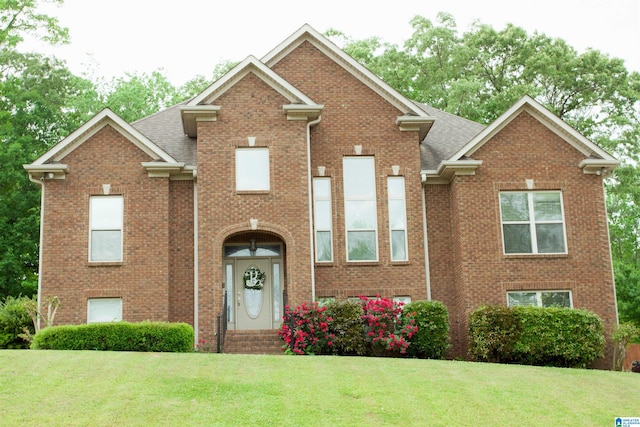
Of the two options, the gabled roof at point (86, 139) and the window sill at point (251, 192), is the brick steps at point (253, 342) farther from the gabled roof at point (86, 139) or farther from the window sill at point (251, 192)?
the gabled roof at point (86, 139)

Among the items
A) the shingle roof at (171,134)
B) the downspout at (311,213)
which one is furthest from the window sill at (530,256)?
the shingle roof at (171,134)

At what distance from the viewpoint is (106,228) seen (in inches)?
863

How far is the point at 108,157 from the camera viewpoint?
22234 millimetres

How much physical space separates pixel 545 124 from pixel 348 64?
596cm

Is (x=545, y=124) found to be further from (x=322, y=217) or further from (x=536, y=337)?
(x=322, y=217)

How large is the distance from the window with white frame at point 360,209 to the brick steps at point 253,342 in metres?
3.38

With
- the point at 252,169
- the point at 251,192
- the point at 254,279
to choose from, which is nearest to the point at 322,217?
the point at 251,192

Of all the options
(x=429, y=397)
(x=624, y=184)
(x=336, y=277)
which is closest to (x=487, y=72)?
(x=624, y=184)

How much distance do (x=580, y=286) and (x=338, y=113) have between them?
8369 mm

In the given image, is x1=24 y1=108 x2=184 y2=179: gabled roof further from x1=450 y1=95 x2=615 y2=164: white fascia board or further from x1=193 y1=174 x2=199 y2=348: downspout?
x1=450 y1=95 x2=615 y2=164: white fascia board

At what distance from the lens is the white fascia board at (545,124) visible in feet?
74.2

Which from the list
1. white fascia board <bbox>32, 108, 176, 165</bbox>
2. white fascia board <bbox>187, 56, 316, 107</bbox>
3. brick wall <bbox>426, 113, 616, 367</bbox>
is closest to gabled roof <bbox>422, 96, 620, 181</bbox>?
brick wall <bbox>426, 113, 616, 367</bbox>

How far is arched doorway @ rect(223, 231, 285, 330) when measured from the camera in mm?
22641

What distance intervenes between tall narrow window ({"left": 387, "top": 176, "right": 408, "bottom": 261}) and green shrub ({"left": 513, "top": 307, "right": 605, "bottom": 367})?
13.5ft
